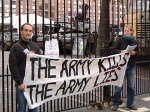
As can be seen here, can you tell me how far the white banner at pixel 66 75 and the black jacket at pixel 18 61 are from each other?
112 mm

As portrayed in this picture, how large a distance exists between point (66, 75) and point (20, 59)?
3.97 feet

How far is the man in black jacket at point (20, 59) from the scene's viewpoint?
358 cm

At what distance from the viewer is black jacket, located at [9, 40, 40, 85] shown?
141 inches

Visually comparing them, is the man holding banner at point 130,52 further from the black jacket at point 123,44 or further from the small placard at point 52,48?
the small placard at point 52,48

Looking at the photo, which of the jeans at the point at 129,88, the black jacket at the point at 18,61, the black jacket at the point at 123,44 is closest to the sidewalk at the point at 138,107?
the jeans at the point at 129,88

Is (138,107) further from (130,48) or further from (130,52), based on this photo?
(130,48)

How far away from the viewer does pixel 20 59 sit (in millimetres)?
3686

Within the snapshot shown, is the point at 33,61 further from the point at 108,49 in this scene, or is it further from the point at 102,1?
the point at 102,1

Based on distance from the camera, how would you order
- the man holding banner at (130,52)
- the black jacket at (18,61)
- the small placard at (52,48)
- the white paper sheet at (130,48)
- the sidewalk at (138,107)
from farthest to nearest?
1. the sidewalk at (138,107)
2. the man holding banner at (130,52)
3. the white paper sheet at (130,48)
4. the small placard at (52,48)
5. the black jacket at (18,61)

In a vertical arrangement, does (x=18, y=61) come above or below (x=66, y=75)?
above

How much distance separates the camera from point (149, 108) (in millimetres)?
5621

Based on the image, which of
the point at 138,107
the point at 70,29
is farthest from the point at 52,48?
the point at 70,29

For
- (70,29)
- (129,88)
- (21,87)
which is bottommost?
(129,88)

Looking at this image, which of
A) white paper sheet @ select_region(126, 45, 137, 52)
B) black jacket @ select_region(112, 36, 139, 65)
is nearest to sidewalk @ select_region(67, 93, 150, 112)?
black jacket @ select_region(112, 36, 139, 65)
